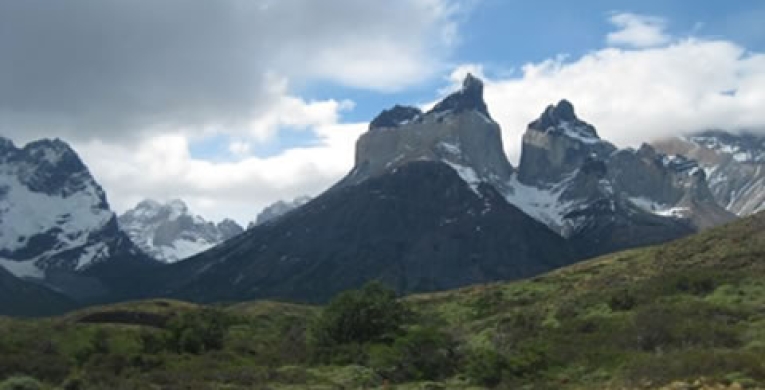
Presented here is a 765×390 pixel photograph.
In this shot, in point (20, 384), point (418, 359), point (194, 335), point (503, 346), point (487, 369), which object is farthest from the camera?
point (194, 335)

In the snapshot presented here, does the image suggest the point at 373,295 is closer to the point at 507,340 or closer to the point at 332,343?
the point at 332,343

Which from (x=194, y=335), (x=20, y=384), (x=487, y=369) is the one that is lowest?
(x=487, y=369)

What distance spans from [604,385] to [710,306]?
24804mm

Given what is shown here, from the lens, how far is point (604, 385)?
1889 inches

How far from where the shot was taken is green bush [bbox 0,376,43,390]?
160 ft

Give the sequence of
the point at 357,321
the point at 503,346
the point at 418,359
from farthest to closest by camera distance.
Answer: the point at 357,321
the point at 503,346
the point at 418,359

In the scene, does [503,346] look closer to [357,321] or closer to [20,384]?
[357,321]

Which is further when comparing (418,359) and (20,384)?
(418,359)

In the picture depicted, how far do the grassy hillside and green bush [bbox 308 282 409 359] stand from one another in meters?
1.44

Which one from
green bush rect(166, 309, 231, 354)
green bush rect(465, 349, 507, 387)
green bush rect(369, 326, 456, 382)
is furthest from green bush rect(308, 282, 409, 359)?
green bush rect(465, 349, 507, 387)

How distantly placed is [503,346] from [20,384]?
3540 cm

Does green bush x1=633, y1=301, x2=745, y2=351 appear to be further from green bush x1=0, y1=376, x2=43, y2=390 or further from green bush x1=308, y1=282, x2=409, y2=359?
green bush x1=0, y1=376, x2=43, y2=390

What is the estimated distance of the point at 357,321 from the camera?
80875mm

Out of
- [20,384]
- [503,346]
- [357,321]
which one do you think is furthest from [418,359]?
[20,384]
